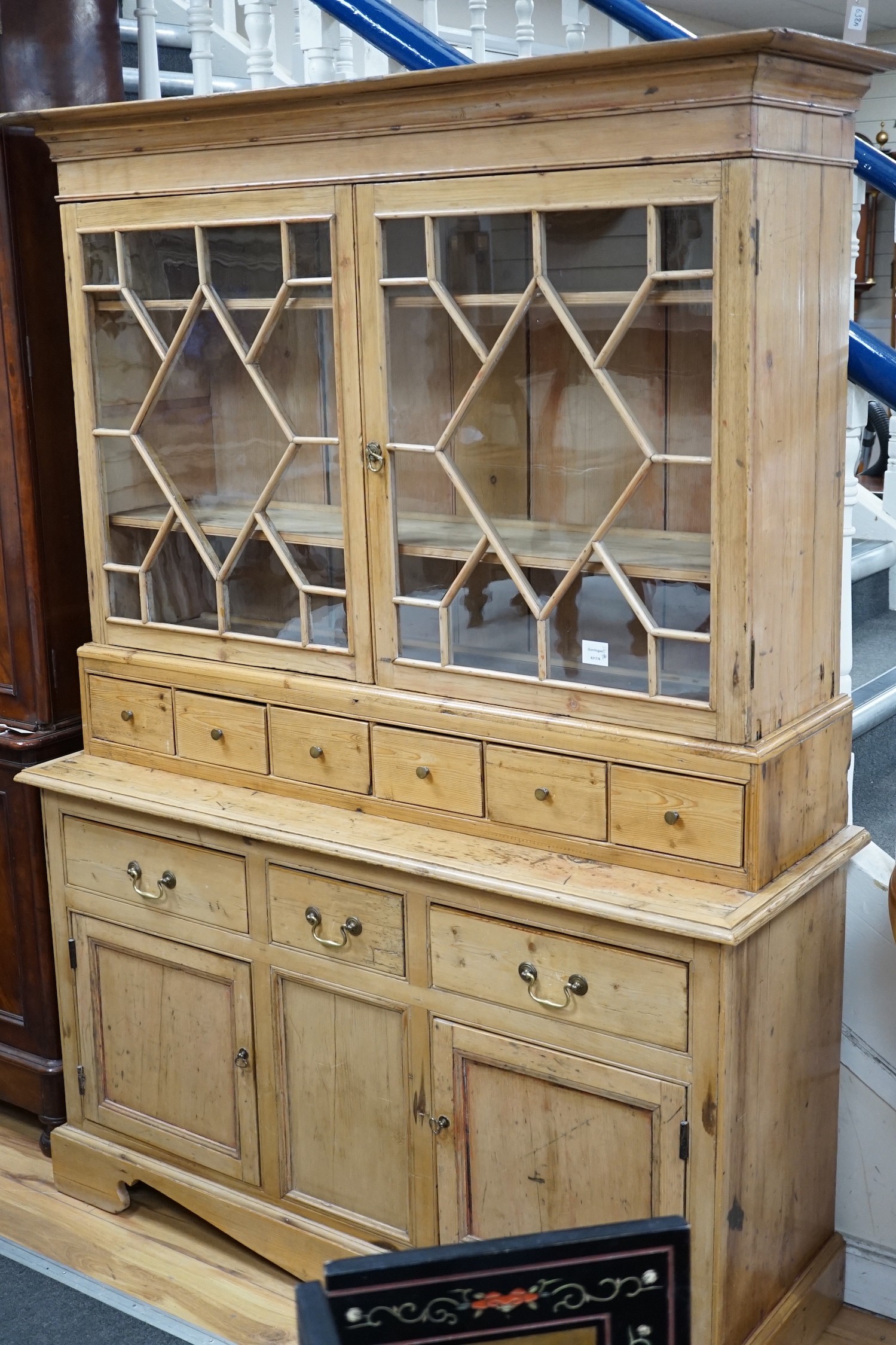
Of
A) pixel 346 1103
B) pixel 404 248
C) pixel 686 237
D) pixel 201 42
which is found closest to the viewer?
pixel 686 237

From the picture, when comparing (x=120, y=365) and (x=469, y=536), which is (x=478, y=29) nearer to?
(x=120, y=365)

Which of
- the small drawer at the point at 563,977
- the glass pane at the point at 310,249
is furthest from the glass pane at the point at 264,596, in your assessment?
the small drawer at the point at 563,977

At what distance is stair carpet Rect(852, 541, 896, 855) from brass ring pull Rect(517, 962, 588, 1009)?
751 millimetres

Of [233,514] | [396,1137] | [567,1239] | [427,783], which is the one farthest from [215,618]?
[567,1239]

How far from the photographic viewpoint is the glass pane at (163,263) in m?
2.33

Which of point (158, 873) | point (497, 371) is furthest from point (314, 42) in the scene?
point (158, 873)

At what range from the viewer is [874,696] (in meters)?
2.75

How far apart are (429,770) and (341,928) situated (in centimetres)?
29

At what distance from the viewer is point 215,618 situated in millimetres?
2477

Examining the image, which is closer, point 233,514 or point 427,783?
point 427,783

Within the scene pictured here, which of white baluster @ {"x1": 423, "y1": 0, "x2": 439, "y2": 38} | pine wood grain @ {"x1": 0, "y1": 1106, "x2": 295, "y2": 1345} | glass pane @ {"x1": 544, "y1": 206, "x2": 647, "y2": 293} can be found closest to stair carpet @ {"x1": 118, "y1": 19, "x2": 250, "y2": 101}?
white baluster @ {"x1": 423, "y1": 0, "x2": 439, "y2": 38}

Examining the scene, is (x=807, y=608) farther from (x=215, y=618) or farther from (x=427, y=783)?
(x=215, y=618)

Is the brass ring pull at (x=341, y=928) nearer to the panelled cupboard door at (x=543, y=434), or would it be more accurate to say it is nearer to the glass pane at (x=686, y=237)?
the panelled cupboard door at (x=543, y=434)

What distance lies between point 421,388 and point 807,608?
0.65 m
